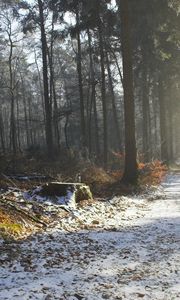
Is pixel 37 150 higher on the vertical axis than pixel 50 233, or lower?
higher

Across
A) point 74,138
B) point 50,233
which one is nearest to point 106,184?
point 50,233

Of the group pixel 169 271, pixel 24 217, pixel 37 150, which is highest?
pixel 37 150

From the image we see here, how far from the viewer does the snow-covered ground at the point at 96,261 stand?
20.6 ft

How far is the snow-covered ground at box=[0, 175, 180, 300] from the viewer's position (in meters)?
6.27

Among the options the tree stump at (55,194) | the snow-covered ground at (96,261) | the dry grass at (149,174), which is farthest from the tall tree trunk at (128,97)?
the snow-covered ground at (96,261)

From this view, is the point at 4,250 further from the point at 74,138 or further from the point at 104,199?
the point at 74,138

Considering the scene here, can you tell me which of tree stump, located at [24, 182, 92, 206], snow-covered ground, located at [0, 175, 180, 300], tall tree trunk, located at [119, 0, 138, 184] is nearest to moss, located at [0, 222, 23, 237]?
snow-covered ground, located at [0, 175, 180, 300]

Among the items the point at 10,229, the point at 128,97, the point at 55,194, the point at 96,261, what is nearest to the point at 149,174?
the point at 128,97

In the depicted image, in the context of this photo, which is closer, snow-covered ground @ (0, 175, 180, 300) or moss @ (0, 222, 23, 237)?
snow-covered ground @ (0, 175, 180, 300)

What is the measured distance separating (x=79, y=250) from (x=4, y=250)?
4.57 ft

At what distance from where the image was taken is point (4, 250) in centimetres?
762

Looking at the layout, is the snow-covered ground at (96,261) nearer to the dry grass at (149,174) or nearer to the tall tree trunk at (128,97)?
the tall tree trunk at (128,97)

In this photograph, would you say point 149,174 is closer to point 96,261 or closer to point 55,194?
point 55,194

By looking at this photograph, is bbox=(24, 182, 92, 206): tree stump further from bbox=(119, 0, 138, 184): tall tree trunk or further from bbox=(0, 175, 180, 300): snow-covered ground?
bbox=(119, 0, 138, 184): tall tree trunk
